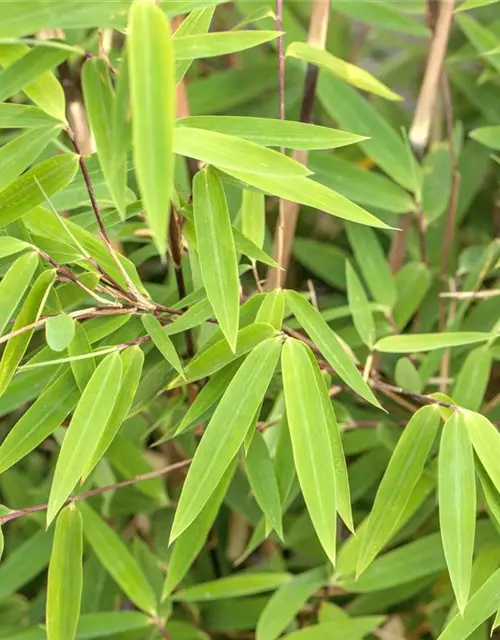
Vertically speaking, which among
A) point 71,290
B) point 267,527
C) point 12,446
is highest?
point 71,290

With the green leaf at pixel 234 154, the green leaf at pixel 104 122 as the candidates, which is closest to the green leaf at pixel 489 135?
the green leaf at pixel 234 154

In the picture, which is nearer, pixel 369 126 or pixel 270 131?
pixel 270 131

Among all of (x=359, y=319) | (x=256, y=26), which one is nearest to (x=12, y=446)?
(x=359, y=319)

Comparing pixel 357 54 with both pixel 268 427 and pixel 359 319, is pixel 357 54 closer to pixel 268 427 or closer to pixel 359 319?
pixel 359 319

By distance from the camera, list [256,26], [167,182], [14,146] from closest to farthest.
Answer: [167,182]
[14,146]
[256,26]

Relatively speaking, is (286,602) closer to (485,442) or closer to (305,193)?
(485,442)

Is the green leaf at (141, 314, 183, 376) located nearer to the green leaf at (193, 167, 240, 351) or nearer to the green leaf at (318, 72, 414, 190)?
the green leaf at (193, 167, 240, 351)

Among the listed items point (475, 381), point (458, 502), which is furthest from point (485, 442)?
point (475, 381)
